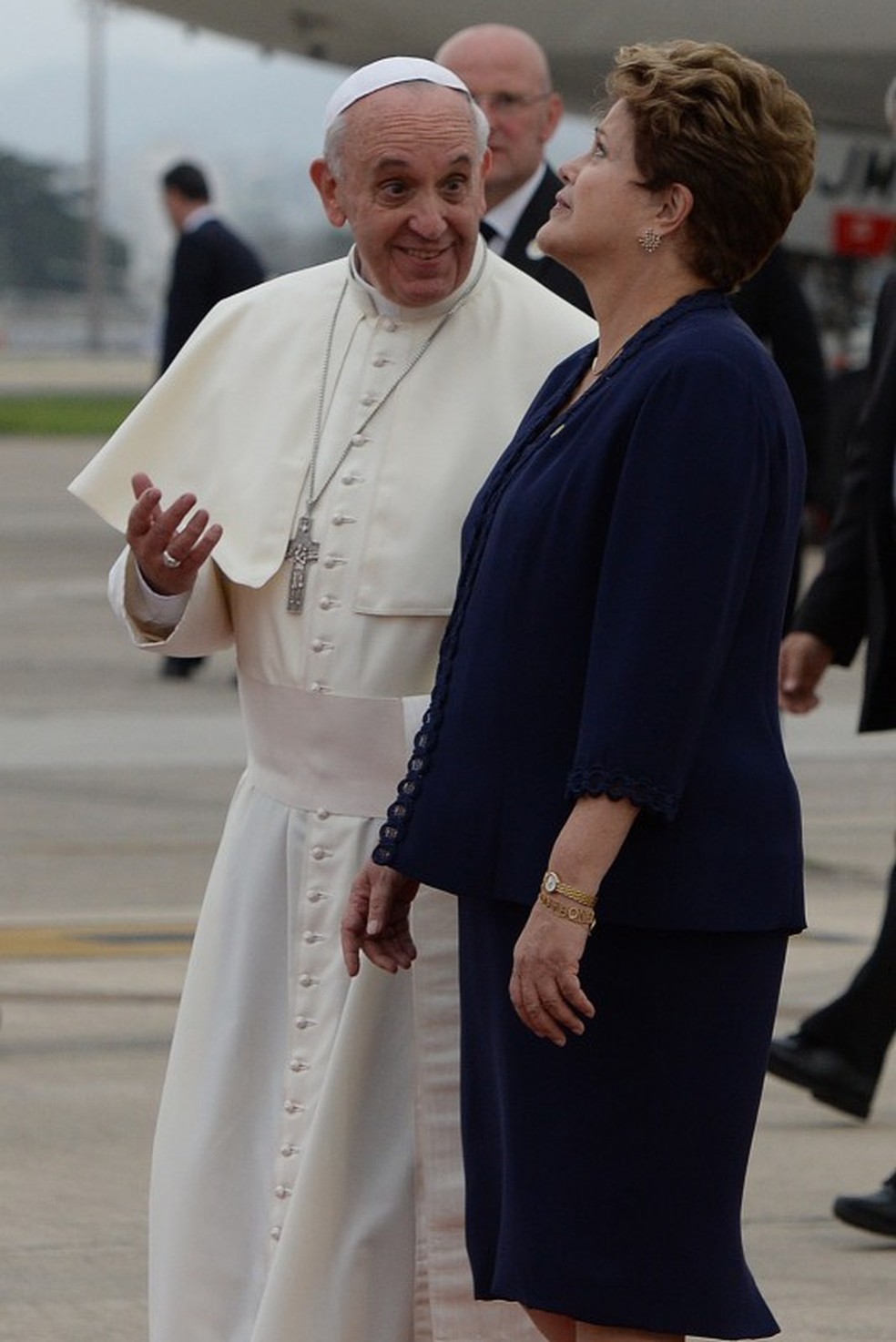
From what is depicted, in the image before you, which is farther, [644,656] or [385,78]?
[385,78]

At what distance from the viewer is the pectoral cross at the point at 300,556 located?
135 inches

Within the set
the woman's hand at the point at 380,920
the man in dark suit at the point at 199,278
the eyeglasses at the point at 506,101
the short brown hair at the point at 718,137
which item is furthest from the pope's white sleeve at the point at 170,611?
the man in dark suit at the point at 199,278

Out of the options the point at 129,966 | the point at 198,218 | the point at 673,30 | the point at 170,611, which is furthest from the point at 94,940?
the point at 673,30

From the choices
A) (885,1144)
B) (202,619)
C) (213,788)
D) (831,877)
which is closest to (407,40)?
(213,788)

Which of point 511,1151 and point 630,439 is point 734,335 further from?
point 511,1151

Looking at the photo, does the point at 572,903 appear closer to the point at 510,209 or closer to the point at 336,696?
the point at 336,696

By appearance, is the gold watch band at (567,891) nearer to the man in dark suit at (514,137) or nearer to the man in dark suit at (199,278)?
the man in dark suit at (514,137)

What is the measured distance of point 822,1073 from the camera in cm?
497

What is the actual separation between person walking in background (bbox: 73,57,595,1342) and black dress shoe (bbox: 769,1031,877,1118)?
1.68 metres

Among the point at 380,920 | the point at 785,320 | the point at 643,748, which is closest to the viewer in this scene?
the point at 643,748

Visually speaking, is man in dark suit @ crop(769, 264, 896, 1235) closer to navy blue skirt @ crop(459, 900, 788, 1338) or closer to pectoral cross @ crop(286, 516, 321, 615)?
pectoral cross @ crop(286, 516, 321, 615)

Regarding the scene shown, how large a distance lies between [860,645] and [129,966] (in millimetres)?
2116

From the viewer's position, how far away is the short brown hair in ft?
9.46

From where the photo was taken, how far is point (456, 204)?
336 cm
